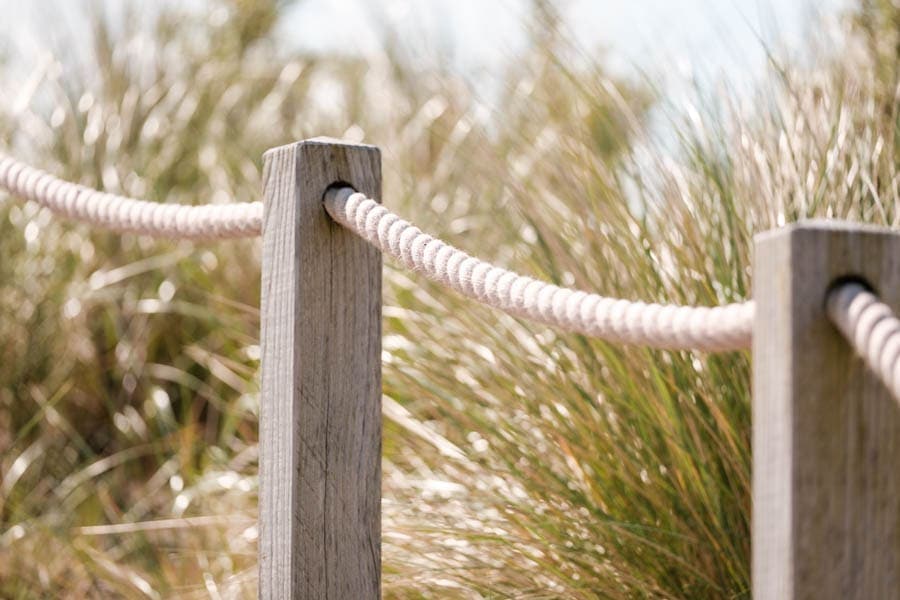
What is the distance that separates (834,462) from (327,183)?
36.2 inches

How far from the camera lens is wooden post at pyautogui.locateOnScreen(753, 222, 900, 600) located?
113 centimetres

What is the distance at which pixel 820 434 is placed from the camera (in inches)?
44.9

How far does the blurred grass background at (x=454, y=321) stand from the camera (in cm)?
221

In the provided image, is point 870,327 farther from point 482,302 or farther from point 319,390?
point 319,390

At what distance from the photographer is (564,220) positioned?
9.12ft

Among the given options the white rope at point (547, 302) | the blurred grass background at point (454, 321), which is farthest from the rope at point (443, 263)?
the blurred grass background at point (454, 321)

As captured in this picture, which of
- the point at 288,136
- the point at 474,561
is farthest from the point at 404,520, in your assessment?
the point at 288,136

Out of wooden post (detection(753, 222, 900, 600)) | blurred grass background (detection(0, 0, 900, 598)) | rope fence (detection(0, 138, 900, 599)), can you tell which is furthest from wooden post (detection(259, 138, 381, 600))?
wooden post (detection(753, 222, 900, 600))

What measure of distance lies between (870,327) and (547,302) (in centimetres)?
42

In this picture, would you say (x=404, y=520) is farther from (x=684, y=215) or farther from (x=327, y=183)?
(x=327, y=183)

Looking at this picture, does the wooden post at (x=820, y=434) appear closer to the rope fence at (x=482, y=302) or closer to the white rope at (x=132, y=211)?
the rope fence at (x=482, y=302)

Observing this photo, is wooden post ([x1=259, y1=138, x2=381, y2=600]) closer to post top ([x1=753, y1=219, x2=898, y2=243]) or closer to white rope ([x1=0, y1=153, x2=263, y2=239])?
white rope ([x1=0, y1=153, x2=263, y2=239])

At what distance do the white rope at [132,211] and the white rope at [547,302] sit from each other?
233mm

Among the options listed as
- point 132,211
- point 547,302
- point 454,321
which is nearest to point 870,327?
point 547,302
